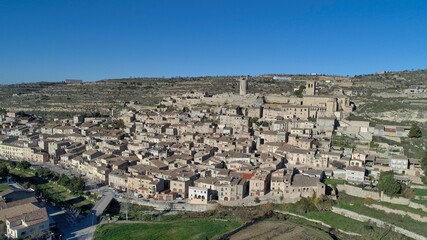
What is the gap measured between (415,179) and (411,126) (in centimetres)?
1165

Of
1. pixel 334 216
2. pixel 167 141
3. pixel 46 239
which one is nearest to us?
pixel 46 239

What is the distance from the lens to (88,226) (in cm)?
2600

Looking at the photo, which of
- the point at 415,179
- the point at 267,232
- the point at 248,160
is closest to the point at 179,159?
the point at 248,160

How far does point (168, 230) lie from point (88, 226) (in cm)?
577

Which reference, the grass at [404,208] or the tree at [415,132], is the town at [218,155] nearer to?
the tree at [415,132]

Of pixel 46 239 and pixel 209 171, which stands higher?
pixel 209 171

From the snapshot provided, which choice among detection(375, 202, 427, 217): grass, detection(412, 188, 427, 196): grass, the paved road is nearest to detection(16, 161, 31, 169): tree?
the paved road

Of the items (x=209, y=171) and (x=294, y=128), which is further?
(x=294, y=128)

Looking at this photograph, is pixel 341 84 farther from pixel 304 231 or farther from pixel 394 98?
pixel 304 231

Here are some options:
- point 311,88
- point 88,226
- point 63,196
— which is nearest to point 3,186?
point 63,196

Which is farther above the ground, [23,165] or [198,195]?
[23,165]

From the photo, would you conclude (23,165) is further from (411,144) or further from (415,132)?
(415,132)

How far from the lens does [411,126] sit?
3881cm

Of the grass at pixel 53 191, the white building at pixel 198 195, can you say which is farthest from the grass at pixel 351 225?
the grass at pixel 53 191
